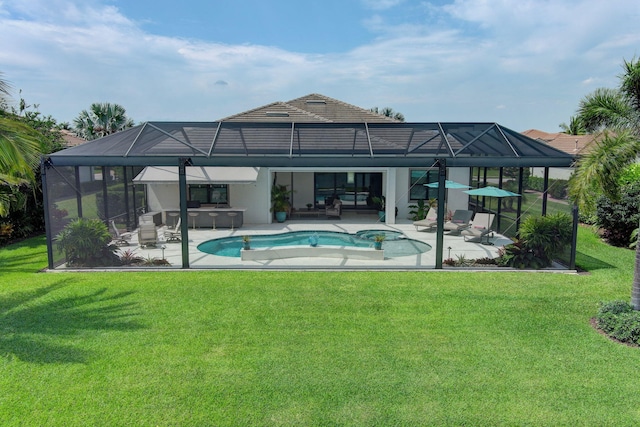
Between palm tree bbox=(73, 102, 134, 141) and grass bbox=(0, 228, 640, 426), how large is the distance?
109ft

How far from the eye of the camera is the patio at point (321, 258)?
48.7ft

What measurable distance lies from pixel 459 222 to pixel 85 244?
16120mm

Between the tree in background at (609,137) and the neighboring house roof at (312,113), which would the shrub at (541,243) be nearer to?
the tree in background at (609,137)

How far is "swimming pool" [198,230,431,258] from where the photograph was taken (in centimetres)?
1773

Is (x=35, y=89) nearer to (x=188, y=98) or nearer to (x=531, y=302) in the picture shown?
(x=188, y=98)

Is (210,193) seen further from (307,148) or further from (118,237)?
(307,148)

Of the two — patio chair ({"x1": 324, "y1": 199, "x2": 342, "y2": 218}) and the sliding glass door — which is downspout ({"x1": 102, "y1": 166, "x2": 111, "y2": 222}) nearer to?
patio chair ({"x1": 324, "y1": 199, "x2": 342, "y2": 218})

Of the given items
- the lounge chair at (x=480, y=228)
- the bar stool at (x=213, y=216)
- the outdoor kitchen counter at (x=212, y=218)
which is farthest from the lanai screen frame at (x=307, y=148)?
the outdoor kitchen counter at (x=212, y=218)

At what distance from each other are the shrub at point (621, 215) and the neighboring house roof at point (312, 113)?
11.9 m

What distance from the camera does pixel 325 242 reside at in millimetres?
19672

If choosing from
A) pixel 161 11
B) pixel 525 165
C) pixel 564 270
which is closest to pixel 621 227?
pixel 564 270

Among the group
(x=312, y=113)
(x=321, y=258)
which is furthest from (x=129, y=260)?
(x=312, y=113)

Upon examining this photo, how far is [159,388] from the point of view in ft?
23.0

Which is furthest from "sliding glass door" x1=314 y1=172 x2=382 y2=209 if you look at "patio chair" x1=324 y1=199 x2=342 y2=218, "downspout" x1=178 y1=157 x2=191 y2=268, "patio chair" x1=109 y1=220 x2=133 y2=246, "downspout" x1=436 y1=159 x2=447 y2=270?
"downspout" x1=178 y1=157 x2=191 y2=268
